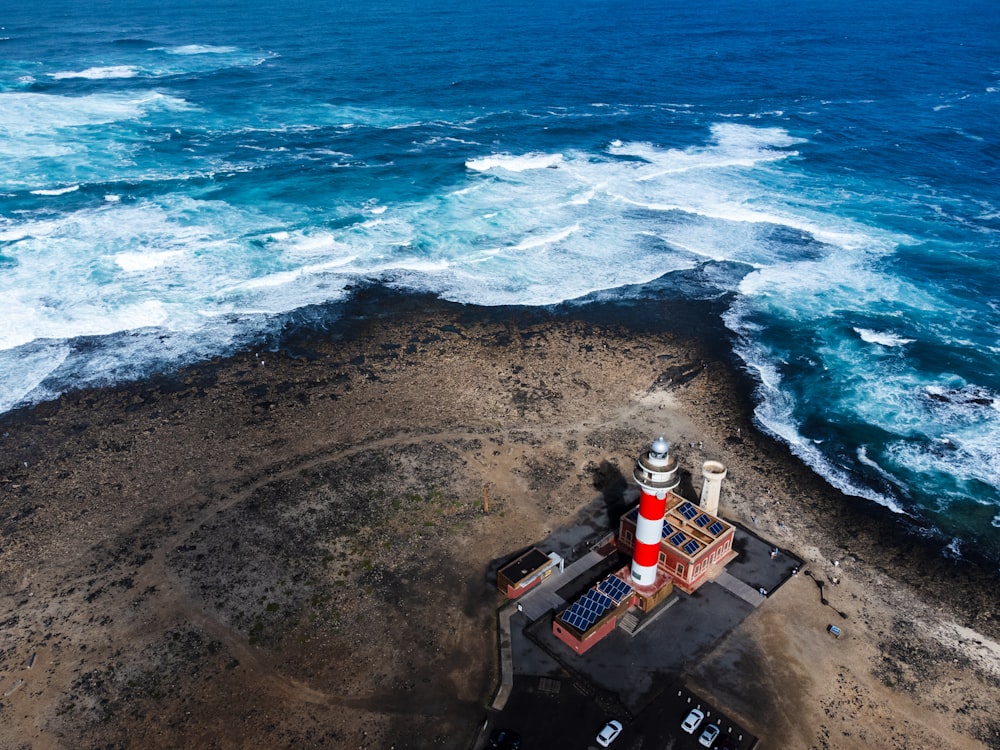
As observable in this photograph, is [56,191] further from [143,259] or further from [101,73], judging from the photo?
A: [101,73]

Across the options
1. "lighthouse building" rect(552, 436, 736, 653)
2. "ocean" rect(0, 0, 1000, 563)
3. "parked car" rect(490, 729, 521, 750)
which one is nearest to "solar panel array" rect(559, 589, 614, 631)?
"lighthouse building" rect(552, 436, 736, 653)

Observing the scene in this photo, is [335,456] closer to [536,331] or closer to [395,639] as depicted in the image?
[395,639]

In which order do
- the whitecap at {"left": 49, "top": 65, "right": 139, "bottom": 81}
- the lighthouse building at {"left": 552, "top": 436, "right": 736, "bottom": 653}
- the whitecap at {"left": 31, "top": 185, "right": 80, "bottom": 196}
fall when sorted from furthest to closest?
the whitecap at {"left": 49, "top": 65, "right": 139, "bottom": 81}, the whitecap at {"left": 31, "top": 185, "right": 80, "bottom": 196}, the lighthouse building at {"left": 552, "top": 436, "right": 736, "bottom": 653}

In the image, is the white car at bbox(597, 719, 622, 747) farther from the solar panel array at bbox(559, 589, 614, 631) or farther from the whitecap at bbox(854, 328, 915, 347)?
the whitecap at bbox(854, 328, 915, 347)

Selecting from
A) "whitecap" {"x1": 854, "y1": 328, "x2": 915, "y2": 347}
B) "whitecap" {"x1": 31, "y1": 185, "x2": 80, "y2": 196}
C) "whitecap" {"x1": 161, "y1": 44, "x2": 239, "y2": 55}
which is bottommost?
"whitecap" {"x1": 854, "y1": 328, "x2": 915, "y2": 347}

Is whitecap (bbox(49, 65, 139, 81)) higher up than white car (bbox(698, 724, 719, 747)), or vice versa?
whitecap (bbox(49, 65, 139, 81))

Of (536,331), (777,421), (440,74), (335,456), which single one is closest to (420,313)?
(536,331)

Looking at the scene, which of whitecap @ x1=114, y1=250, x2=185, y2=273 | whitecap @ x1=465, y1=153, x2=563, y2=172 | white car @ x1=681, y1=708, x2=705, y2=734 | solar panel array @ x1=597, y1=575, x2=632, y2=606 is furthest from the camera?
whitecap @ x1=465, y1=153, x2=563, y2=172

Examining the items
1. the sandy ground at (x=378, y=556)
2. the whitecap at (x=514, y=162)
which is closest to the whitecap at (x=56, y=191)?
the sandy ground at (x=378, y=556)
